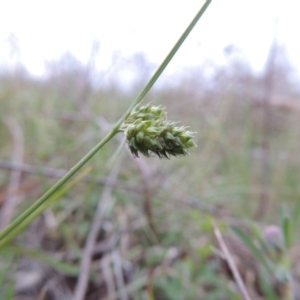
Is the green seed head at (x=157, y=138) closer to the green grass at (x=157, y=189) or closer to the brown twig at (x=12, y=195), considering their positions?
the green grass at (x=157, y=189)

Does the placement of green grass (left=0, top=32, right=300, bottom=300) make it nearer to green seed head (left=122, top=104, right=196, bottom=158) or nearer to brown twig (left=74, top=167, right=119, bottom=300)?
brown twig (left=74, top=167, right=119, bottom=300)

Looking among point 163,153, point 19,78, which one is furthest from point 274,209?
point 19,78

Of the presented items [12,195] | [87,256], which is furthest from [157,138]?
[12,195]

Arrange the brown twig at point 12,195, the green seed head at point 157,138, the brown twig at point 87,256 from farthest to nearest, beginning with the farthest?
the brown twig at point 12,195, the brown twig at point 87,256, the green seed head at point 157,138

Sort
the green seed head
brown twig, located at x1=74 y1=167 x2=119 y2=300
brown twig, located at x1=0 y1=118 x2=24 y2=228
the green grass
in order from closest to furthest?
the green seed head, brown twig, located at x1=74 y1=167 x2=119 y2=300, the green grass, brown twig, located at x1=0 y1=118 x2=24 y2=228

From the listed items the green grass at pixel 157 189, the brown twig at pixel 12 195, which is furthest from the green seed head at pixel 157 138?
the brown twig at pixel 12 195

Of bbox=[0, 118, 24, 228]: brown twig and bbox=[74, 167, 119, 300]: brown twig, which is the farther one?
bbox=[0, 118, 24, 228]: brown twig

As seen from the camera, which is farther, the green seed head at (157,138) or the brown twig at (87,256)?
the brown twig at (87,256)

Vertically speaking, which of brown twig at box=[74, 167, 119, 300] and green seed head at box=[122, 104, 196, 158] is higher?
green seed head at box=[122, 104, 196, 158]

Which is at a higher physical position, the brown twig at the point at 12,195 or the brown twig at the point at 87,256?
the brown twig at the point at 87,256

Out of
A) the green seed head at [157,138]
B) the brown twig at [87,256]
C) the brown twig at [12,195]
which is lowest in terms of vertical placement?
the brown twig at [12,195]

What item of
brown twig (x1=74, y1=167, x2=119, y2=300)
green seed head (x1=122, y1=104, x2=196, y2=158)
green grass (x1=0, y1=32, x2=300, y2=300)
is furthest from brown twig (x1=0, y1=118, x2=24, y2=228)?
green seed head (x1=122, y1=104, x2=196, y2=158)
